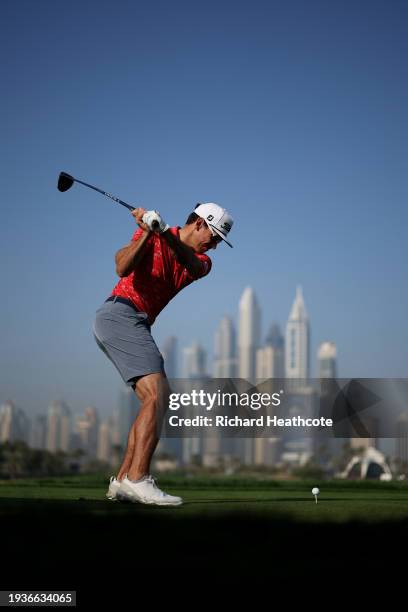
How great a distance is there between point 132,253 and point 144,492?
1.89m

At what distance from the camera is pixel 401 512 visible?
5164 millimetres

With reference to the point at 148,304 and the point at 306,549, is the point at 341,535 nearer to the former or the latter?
the point at 306,549

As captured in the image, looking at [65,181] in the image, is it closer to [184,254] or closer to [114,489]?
[184,254]

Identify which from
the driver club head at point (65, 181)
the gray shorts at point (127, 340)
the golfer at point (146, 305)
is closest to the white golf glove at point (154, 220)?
the golfer at point (146, 305)

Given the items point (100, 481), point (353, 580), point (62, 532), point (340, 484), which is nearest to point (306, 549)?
point (353, 580)

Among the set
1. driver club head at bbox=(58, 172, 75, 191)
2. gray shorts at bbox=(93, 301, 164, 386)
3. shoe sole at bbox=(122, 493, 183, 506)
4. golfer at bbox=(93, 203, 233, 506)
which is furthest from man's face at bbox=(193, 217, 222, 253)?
driver club head at bbox=(58, 172, 75, 191)

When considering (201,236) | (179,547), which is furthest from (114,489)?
(179,547)

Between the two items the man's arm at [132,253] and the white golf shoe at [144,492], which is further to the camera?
the man's arm at [132,253]

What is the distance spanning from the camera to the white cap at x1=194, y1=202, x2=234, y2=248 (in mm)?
7367

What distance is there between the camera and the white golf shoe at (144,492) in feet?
20.7

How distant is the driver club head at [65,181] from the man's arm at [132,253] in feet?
8.85

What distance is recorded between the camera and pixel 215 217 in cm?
736

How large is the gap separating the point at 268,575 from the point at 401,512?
3.06m

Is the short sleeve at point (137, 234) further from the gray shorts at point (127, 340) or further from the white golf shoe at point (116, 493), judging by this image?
the white golf shoe at point (116, 493)
